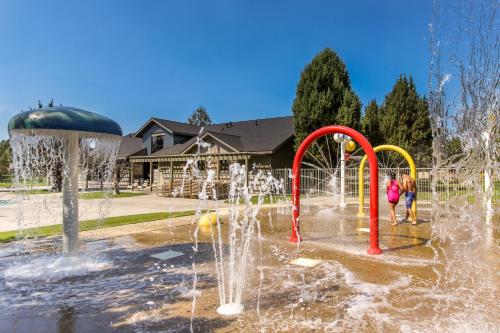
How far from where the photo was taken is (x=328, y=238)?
862cm

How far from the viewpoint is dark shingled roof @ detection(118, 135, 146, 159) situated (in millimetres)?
33406

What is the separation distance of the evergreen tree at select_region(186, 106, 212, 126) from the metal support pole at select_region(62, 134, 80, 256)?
74.5 metres

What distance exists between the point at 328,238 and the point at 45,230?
8771 millimetres

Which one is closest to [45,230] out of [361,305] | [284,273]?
[284,273]

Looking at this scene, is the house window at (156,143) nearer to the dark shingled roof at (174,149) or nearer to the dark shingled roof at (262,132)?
the dark shingled roof at (174,149)

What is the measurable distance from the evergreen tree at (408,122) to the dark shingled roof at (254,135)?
326 inches

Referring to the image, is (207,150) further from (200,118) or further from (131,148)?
(200,118)

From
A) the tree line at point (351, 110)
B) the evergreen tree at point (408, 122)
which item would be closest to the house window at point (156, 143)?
the tree line at point (351, 110)

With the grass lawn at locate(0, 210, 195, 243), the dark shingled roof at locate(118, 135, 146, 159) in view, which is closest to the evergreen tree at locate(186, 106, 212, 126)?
the dark shingled roof at locate(118, 135, 146, 159)

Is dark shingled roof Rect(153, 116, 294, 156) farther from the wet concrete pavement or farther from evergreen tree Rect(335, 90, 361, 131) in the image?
the wet concrete pavement

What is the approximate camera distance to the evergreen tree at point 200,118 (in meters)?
80.5

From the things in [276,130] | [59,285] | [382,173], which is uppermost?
[276,130]

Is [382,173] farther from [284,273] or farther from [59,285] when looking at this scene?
[59,285]

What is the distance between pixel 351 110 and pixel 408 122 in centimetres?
701
